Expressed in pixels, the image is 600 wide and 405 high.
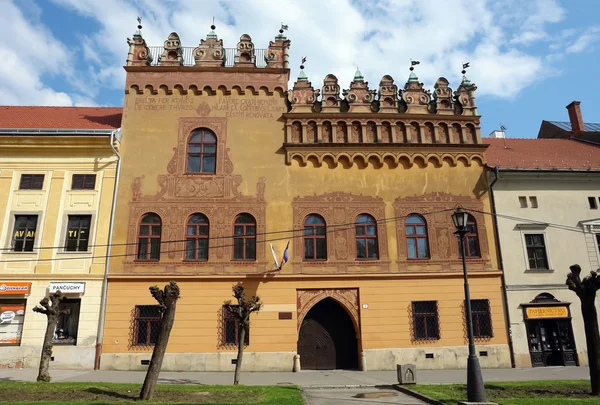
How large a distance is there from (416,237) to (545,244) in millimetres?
6529

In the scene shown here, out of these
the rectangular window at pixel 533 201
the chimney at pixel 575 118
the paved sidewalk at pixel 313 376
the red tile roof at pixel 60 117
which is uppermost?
the chimney at pixel 575 118

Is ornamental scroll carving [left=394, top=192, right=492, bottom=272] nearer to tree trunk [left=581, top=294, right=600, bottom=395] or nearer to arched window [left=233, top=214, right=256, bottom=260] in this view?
arched window [left=233, top=214, right=256, bottom=260]

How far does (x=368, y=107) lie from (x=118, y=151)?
1312cm

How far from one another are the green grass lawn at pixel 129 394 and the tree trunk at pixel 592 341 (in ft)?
27.2

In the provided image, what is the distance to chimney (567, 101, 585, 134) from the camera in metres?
29.4

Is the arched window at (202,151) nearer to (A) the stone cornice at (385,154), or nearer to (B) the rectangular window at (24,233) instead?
(A) the stone cornice at (385,154)

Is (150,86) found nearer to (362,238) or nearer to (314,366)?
(362,238)

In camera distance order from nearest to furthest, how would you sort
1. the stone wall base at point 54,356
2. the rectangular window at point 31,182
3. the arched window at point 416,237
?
1. the stone wall base at point 54,356
2. the rectangular window at point 31,182
3. the arched window at point 416,237

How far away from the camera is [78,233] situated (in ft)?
66.3

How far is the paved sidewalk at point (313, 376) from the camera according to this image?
15.6 meters

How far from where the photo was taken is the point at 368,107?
2294 centimetres

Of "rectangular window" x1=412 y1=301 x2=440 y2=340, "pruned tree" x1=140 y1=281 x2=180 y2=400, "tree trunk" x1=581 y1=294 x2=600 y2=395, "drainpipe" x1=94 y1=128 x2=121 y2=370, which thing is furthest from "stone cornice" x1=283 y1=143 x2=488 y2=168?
"pruned tree" x1=140 y1=281 x2=180 y2=400

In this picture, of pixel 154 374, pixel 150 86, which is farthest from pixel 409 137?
pixel 154 374

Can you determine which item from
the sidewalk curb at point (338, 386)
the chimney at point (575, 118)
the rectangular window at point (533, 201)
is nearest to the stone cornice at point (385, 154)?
the rectangular window at point (533, 201)
